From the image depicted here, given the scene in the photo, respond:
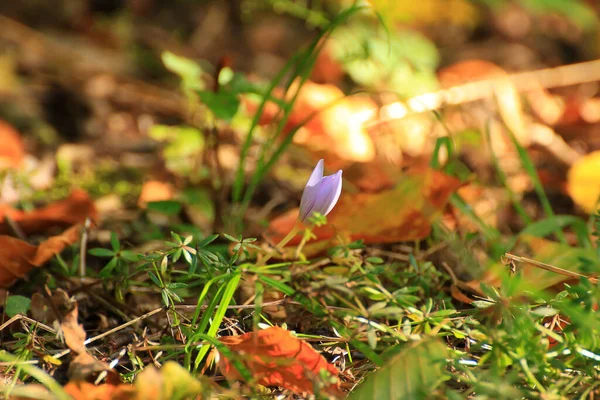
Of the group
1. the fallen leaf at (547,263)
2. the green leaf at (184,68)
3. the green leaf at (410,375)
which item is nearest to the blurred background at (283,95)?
the green leaf at (184,68)

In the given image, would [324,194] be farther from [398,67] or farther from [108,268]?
[398,67]

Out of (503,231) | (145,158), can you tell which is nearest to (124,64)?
(145,158)

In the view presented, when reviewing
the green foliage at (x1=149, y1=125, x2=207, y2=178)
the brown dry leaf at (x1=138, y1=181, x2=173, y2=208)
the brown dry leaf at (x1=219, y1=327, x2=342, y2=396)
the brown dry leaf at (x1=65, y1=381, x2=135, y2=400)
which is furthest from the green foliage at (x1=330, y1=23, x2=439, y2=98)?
the brown dry leaf at (x1=65, y1=381, x2=135, y2=400)

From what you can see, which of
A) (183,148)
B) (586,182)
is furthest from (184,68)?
(586,182)

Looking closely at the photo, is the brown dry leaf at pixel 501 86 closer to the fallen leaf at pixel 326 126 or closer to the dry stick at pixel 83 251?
the fallen leaf at pixel 326 126

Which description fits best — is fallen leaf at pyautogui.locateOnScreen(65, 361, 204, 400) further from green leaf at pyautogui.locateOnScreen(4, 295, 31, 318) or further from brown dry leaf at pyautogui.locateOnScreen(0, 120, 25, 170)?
brown dry leaf at pyautogui.locateOnScreen(0, 120, 25, 170)

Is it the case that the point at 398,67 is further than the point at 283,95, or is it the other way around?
the point at 398,67
